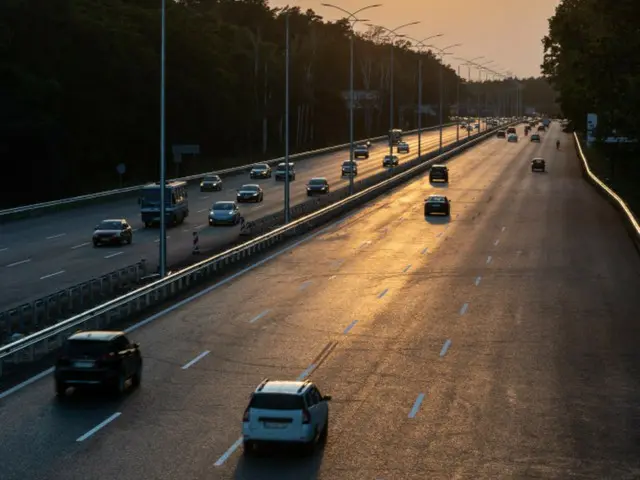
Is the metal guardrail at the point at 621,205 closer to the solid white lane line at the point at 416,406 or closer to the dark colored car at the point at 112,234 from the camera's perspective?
the dark colored car at the point at 112,234

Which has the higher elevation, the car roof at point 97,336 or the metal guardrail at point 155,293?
the car roof at point 97,336

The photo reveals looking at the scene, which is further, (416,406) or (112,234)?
(112,234)

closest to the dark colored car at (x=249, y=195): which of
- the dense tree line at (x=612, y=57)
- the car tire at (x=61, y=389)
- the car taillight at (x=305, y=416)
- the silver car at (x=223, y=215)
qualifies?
the silver car at (x=223, y=215)

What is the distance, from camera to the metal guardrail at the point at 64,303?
3412 centimetres

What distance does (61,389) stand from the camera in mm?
27297

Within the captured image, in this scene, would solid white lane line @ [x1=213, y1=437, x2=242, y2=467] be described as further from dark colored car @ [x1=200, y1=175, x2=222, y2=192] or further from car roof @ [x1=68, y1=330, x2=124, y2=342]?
dark colored car @ [x1=200, y1=175, x2=222, y2=192]

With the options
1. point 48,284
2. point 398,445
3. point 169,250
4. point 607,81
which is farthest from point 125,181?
point 398,445

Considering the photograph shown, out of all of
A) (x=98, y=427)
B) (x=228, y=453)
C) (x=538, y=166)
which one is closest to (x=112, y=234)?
(x=98, y=427)

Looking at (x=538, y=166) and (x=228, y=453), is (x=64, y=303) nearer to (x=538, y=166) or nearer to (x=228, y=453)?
(x=228, y=453)

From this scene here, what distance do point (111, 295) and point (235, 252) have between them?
37.0 ft

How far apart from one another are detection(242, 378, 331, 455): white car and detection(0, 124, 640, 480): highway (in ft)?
1.54

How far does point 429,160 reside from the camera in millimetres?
125000

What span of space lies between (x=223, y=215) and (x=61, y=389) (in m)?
41.8

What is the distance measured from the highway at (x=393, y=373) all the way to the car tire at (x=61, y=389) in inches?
10.0
